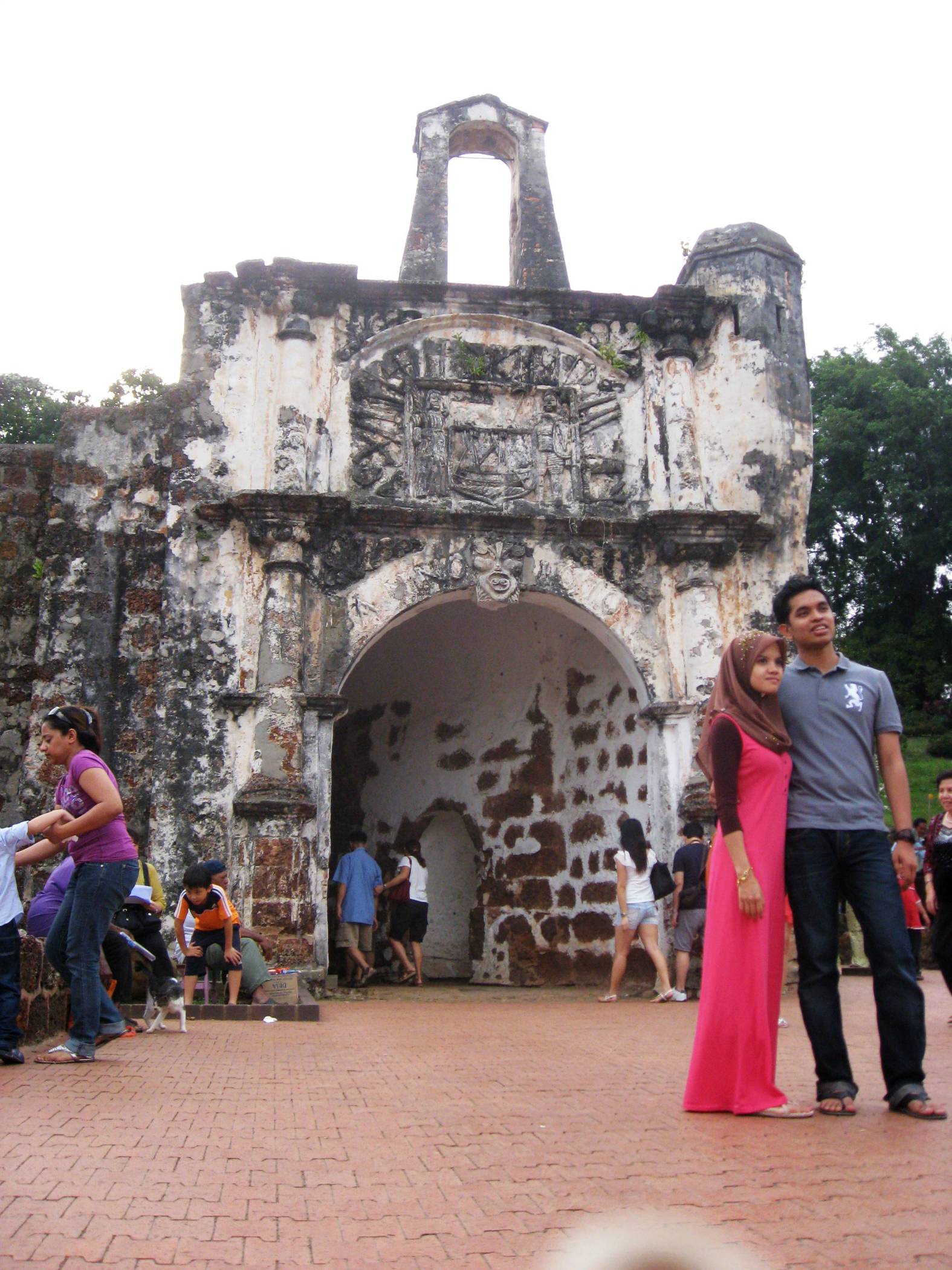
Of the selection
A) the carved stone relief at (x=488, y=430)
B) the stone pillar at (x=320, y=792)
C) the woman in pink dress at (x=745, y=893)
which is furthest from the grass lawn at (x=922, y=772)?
the woman in pink dress at (x=745, y=893)

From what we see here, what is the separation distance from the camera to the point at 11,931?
4.79m

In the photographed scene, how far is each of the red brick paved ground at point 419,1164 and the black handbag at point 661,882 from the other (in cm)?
358

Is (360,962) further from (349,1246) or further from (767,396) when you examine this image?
(349,1246)

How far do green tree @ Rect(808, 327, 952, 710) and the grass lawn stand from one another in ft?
2.77

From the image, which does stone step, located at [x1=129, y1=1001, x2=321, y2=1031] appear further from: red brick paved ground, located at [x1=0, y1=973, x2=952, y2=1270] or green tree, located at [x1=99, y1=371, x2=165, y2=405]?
green tree, located at [x1=99, y1=371, x2=165, y2=405]

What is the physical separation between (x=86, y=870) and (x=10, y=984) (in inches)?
21.0

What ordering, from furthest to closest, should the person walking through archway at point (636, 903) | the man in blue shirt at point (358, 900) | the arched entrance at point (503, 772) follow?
the arched entrance at point (503, 772) → the man in blue shirt at point (358, 900) → the person walking through archway at point (636, 903)

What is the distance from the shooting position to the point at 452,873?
43.5 ft

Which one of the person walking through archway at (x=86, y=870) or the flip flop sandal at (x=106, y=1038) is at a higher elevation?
the person walking through archway at (x=86, y=870)

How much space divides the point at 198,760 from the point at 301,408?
3.01 m

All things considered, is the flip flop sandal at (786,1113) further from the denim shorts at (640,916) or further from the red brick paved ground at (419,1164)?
the denim shorts at (640,916)

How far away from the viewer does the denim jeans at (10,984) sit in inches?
184

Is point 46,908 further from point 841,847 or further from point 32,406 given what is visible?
point 32,406

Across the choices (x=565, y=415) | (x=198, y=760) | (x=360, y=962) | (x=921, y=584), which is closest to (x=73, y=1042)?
(x=198, y=760)
